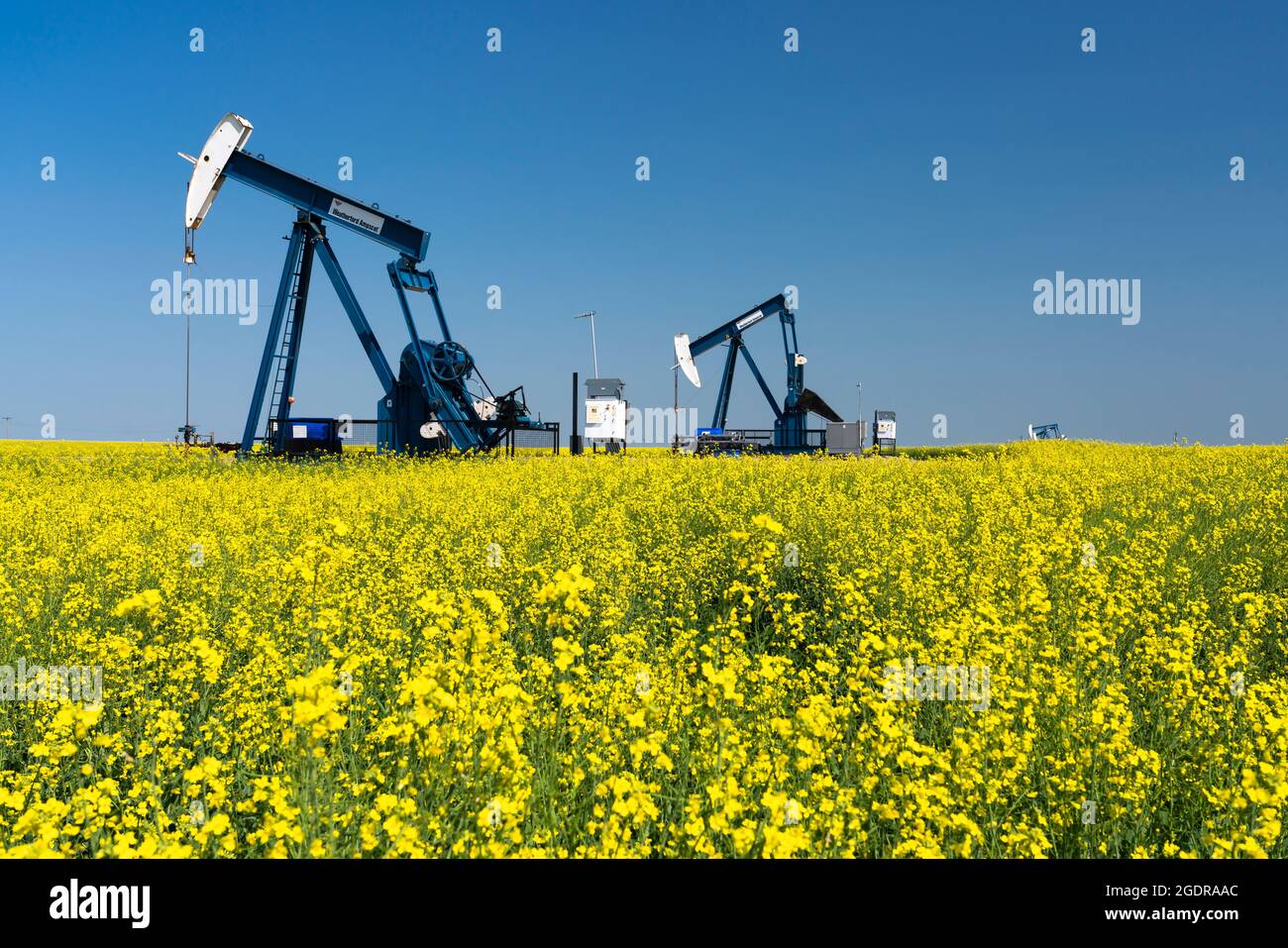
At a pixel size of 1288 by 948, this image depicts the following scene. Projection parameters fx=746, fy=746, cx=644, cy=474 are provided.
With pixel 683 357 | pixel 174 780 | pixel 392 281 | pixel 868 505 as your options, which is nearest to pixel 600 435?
pixel 683 357

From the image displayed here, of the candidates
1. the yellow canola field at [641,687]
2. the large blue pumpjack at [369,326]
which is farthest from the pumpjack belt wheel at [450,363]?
the yellow canola field at [641,687]

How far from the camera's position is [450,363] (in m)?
23.6

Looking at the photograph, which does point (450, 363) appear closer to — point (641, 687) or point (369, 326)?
point (369, 326)

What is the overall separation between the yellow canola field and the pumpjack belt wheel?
48.5ft

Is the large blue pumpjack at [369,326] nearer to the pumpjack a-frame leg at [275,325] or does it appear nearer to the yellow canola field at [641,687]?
the pumpjack a-frame leg at [275,325]

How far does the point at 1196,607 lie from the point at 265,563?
6.64 metres

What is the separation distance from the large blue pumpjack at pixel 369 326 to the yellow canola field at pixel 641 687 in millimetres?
14161

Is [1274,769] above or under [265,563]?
under

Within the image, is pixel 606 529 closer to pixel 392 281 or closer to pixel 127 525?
pixel 127 525

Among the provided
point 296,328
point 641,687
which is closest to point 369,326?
point 296,328

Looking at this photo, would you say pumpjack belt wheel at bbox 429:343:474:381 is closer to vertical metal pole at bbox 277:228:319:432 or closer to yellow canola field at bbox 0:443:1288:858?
vertical metal pole at bbox 277:228:319:432

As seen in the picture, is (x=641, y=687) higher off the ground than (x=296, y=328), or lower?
lower

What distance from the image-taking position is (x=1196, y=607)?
5051 mm

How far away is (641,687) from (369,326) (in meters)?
22.0
